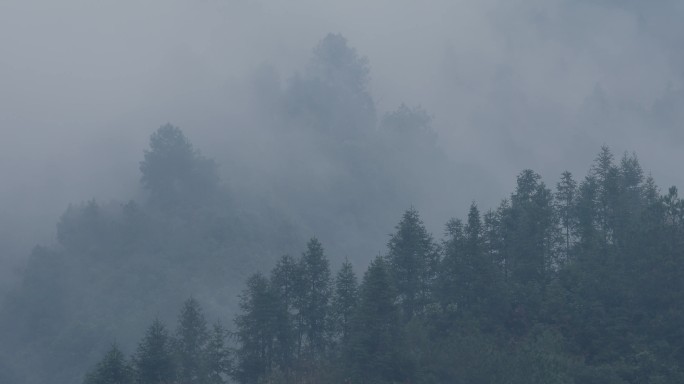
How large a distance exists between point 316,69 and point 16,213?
42.4 meters

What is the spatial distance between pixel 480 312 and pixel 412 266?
4.58 meters

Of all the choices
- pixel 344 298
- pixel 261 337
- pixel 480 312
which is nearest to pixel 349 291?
pixel 344 298

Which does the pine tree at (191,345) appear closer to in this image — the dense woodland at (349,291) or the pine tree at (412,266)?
the dense woodland at (349,291)

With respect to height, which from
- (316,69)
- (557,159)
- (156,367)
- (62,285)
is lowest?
(156,367)

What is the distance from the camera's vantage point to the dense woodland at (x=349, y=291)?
33.7 meters

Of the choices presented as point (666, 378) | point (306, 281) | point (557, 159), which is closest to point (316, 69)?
point (557, 159)

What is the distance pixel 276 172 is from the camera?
89.1 metres

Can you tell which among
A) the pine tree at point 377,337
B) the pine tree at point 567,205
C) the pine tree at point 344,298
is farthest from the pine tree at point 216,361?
the pine tree at point 567,205

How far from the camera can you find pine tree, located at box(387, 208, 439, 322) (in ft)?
133

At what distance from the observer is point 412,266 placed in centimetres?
4084

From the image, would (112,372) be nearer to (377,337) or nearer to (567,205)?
(377,337)

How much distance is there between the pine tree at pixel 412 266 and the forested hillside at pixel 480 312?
0.08 m

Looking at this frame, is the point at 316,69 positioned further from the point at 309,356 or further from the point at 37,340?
the point at 309,356

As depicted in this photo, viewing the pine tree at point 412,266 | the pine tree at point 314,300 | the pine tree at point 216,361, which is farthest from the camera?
the pine tree at point 412,266
